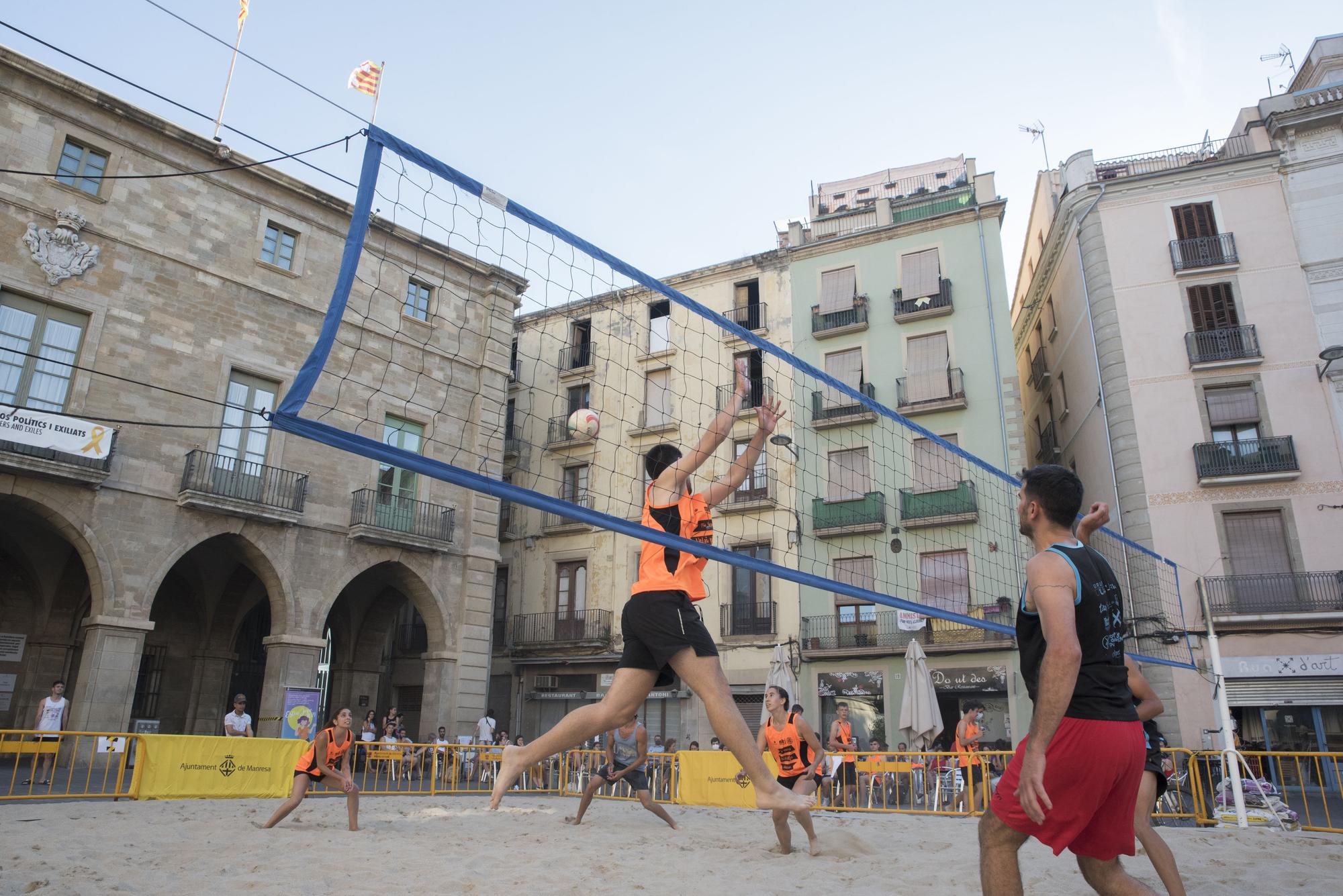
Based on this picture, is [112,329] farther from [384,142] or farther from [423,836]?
[384,142]

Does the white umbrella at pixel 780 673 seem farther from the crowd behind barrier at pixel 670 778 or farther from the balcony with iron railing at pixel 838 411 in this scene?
the balcony with iron railing at pixel 838 411

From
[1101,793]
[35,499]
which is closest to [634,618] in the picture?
[1101,793]

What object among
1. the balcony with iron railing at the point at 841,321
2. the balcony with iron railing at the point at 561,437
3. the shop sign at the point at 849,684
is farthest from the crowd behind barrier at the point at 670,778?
the balcony with iron railing at the point at 841,321

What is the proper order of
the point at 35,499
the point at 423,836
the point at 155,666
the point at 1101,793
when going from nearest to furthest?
1. the point at 1101,793
2. the point at 423,836
3. the point at 35,499
4. the point at 155,666

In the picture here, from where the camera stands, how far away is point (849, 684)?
2322 cm

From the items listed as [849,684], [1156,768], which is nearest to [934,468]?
[849,684]

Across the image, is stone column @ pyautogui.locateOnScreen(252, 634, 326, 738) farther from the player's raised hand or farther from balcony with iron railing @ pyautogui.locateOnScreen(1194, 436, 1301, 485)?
balcony with iron railing @ pyautogui.locateOnScreen(1194, 436, 1301, 485)

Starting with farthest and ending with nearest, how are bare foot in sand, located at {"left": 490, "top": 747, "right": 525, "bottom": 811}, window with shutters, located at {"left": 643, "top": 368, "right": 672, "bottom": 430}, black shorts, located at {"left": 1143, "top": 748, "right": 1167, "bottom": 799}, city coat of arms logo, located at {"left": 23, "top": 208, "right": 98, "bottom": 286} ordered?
window with shutters, located at {"left": 643, "top": 368, "right": 672, "bottom": 430} → city coat of arms logo, located at {"left": 23, "top": 208, "right": 98, "bottom": 286} → black shorts, located at {"left": 1143, "top": 748, "right": 1167, "bottom": 799} → bare foot in sand, located at {"left": 490, "top": 747, "right": 525, "bottom": 811}

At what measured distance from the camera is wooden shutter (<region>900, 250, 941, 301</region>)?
25.9 meters

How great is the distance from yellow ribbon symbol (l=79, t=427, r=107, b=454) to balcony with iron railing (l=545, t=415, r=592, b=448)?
13.1m

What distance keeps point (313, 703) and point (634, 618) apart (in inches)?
667

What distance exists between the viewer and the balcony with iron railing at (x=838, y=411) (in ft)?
80.1

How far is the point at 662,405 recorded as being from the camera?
28172mm

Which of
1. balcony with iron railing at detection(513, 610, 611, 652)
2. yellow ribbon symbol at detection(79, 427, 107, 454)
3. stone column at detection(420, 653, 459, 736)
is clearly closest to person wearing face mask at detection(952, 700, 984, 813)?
stone column at detection(420, 653, 459, 736)
